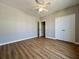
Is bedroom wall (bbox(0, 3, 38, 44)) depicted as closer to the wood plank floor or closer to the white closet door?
the wood plank floor

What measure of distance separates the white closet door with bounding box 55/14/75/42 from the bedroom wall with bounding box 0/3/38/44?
9.25 feet

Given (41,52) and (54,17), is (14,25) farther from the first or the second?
(54,17)

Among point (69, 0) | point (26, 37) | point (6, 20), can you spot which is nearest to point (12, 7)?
point (6, 20)

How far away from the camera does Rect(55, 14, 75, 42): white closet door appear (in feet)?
15.8

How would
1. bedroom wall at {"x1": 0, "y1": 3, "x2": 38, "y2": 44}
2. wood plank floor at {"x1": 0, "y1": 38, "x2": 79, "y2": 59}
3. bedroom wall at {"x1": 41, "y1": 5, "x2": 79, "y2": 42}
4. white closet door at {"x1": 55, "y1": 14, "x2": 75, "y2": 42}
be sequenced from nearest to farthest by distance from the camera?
wood plank floor at {"x1": 0, "y1": 38, "x2": 79, "y2": 59}, bedroom wall at {"x1": 41, "y1": 5, "x2": 79, "y2": 42}, white closet door at {"x1": 55, "y1": 14, "x2": 75, "y2": 42}, bedroom wall at {"x1": 0, "y1": 3, "x2": 38, "y2": 44}

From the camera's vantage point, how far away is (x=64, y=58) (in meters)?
2.58

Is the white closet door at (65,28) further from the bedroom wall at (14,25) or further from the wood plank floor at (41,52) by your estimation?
the bedroom wall at (14,25)

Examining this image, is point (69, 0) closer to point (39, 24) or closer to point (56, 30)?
point (56, 30)

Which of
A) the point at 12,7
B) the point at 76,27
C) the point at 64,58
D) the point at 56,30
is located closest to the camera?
the point at 64,58

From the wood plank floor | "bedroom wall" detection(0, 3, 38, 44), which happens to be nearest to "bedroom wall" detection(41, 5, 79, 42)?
the wood plank floor

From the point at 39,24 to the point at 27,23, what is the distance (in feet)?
6.43

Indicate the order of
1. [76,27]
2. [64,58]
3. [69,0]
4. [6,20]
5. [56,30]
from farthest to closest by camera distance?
[56,30] < [6,20] < [76,27] < [69,0] < [64,58]

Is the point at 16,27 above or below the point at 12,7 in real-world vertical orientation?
below

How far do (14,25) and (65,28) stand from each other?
413 cm
